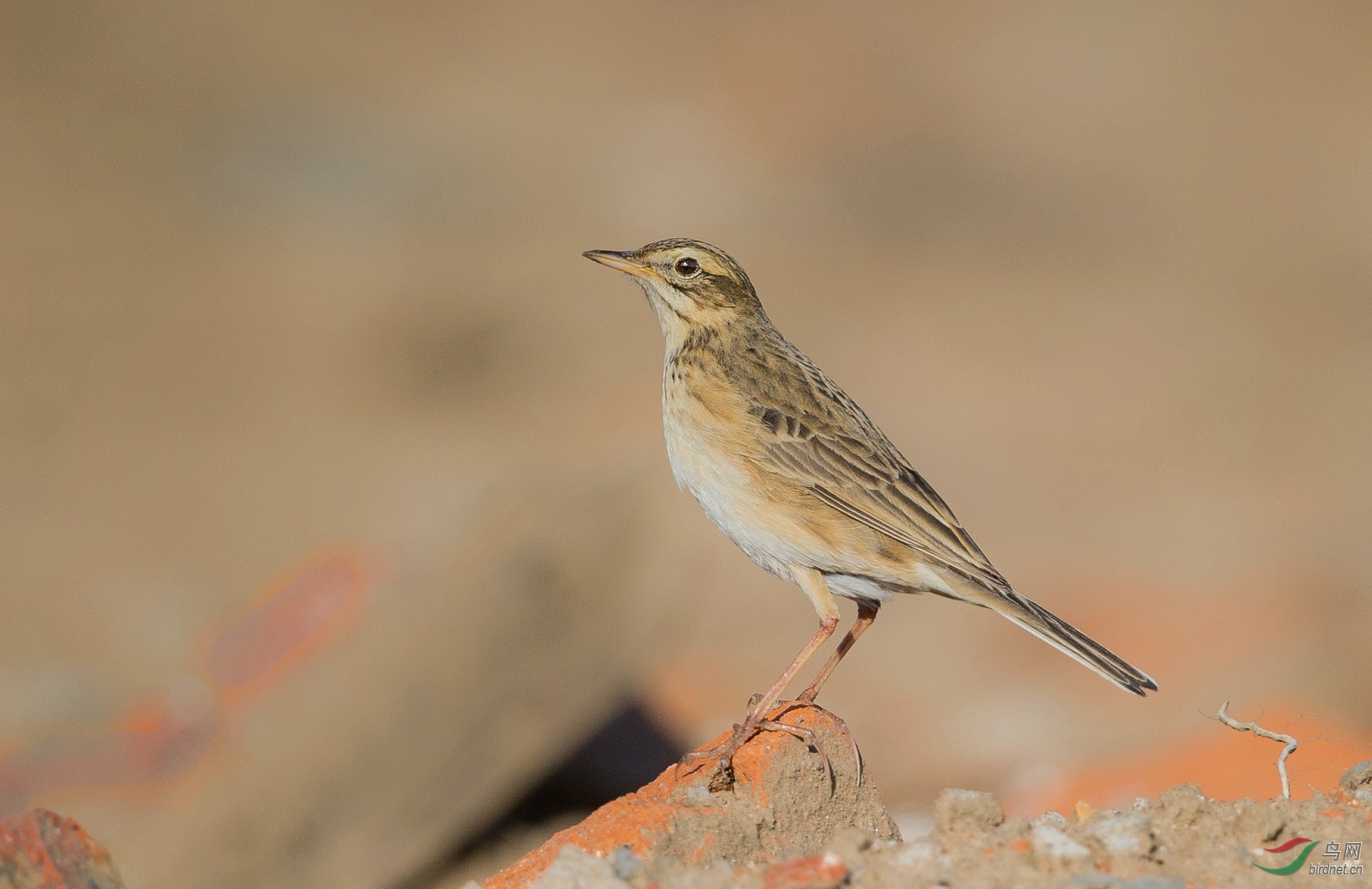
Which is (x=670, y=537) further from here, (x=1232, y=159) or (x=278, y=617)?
(x=1232, y=159)

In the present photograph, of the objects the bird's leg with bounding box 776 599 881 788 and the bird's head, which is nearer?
the bird's leg with bounding box 776 599 881 788

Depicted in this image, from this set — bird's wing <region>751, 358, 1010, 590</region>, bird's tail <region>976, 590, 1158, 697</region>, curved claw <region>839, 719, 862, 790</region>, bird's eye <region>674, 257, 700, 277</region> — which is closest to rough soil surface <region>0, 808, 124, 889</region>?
curved claw <region>839, 719, 862, 790</region>

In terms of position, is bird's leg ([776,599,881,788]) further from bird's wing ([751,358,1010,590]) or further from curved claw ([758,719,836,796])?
bird's wing ([751,358,1010,590])

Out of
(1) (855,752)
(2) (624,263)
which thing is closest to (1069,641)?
(1) (855,752)

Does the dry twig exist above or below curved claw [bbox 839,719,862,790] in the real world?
below

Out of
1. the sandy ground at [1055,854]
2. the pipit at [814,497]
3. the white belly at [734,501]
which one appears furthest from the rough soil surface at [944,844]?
the white belly at [734,501]

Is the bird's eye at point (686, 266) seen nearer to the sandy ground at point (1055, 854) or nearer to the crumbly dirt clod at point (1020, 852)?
the crumbly dirt clod at point (1020, 852)

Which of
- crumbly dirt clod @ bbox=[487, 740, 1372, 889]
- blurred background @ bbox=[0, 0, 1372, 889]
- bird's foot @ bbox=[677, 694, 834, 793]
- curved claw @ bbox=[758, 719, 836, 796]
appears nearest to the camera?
crumbly dirt clod @ bbox=[487, 740, 1372, 889]

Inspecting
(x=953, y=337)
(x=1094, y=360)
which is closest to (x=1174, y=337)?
(x=1094, y=360)
